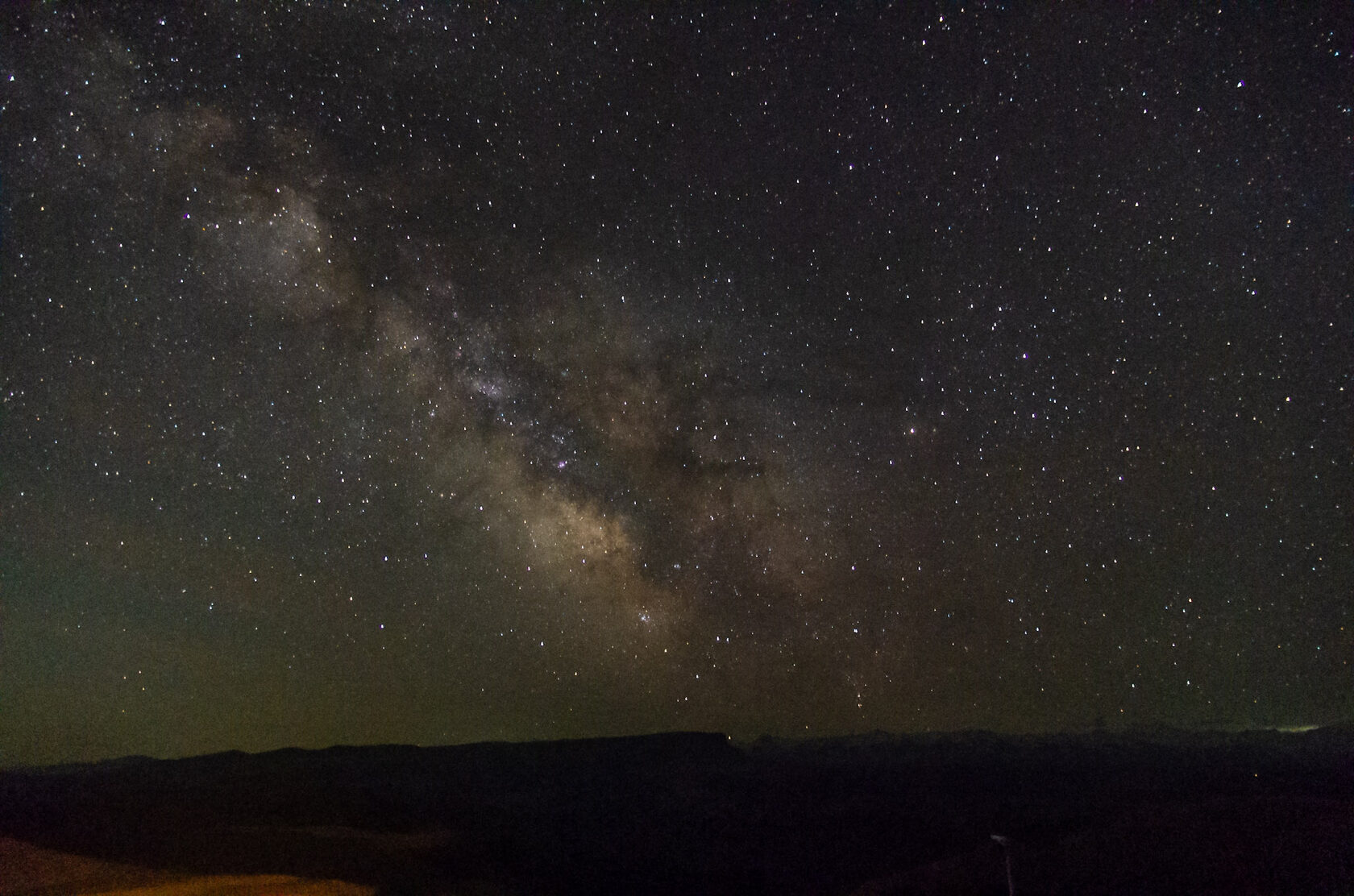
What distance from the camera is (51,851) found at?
66.8 ft

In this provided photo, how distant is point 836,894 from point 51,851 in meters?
19.2

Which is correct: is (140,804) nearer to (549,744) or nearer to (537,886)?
(537,886)

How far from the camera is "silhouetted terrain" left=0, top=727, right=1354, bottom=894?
1805cm

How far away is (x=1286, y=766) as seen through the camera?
3806cm

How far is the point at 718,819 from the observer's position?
2980 centimetres

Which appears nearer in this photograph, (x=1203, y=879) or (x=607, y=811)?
(x=1203, y=879)

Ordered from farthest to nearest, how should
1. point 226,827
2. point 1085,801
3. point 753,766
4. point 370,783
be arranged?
point 753,766, point 370,783, point 1085,801, point 226,827

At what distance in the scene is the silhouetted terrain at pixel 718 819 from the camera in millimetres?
18047

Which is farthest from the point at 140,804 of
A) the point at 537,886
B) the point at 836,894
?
the point at 836,894

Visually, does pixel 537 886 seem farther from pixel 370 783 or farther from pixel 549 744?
pixel 549 744

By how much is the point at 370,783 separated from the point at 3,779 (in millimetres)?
13162

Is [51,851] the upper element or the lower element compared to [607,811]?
upper

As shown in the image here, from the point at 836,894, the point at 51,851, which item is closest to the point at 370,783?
the point at 51,851

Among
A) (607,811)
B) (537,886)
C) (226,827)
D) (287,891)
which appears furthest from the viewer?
(607,811)
